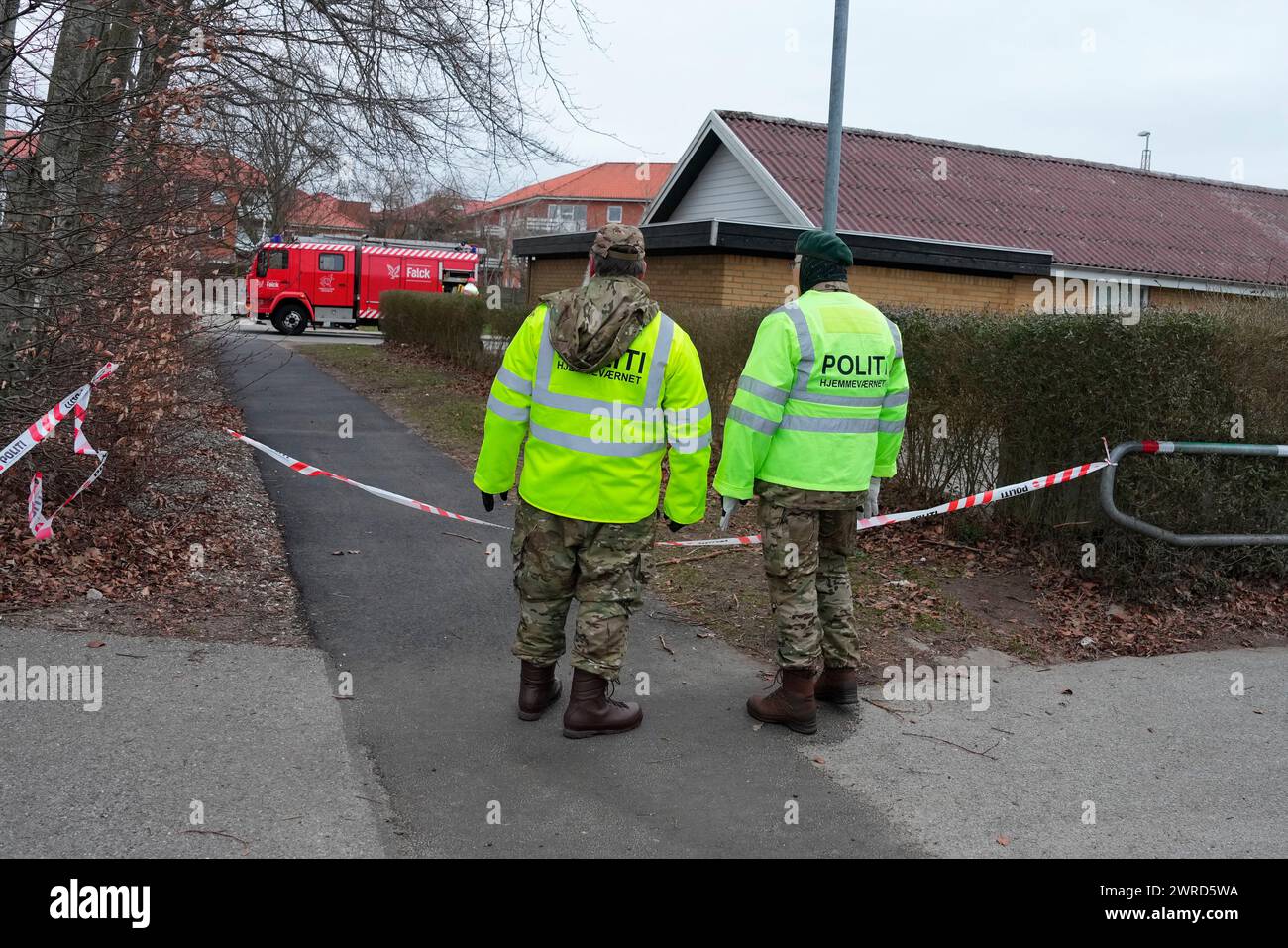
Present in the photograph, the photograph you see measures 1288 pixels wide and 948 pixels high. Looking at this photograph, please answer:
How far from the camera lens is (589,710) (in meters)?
4.67

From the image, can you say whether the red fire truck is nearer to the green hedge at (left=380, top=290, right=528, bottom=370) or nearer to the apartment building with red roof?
the green hedge at (left=380, top=290, right=528, bottom=370)

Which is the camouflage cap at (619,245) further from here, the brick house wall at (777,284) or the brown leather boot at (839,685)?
the brick house wall at (777,284)

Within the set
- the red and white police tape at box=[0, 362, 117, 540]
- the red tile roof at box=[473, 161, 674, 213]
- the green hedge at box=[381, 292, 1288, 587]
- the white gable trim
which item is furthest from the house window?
the red and white police tape at box=[0, 362, 117, 540]

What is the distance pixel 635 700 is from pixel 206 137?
615 centimetres

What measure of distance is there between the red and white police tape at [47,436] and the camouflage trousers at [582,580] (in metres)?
2.81

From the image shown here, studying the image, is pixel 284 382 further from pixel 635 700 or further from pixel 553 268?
pixel 635 700

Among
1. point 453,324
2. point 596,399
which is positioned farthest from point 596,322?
point 453,324

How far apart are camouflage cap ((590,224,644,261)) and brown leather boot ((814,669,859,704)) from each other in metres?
2.10

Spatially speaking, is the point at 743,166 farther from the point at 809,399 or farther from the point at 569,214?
the point at 569,214

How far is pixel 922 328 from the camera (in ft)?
26.8

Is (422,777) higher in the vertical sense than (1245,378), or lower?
lower
